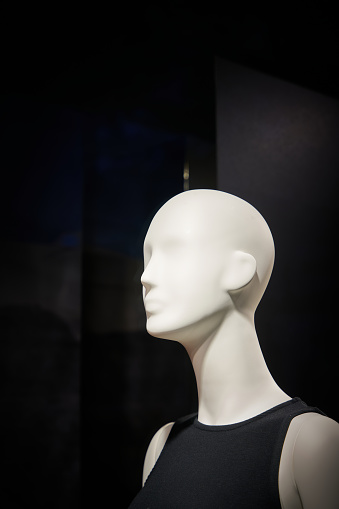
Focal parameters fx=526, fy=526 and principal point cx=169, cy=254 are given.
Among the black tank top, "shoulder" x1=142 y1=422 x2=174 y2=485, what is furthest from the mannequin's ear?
"shoulder" x1=142 y1=422 x2=174 y2=485

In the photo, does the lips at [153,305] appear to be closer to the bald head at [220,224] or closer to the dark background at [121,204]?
the bald head at [220,224]

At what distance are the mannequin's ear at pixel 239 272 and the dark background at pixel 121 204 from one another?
0.79 m

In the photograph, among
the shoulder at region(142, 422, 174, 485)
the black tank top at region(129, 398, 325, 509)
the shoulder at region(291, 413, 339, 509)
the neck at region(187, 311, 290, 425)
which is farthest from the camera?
the shoulder at region(142, 422, 174, 485)

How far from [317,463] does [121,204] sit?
2336 millimetres

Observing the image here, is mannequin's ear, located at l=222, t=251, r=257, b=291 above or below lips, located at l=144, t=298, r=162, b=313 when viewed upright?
above

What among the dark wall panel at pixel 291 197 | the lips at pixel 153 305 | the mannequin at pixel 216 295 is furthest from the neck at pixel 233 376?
the dark wall panel at pixel 291 197

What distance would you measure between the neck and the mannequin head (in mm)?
41

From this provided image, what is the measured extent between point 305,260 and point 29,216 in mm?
1359

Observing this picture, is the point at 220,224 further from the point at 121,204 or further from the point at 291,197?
the point at 121,204

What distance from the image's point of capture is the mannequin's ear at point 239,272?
1387 mm

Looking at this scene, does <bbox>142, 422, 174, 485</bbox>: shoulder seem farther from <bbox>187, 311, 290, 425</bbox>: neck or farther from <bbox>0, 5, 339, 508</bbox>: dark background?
<bbox>0, 5, 339, 508</bbox>: dark background

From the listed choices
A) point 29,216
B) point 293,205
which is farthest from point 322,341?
point 29,216

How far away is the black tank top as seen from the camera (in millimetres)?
1198

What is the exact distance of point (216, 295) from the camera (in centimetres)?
139
